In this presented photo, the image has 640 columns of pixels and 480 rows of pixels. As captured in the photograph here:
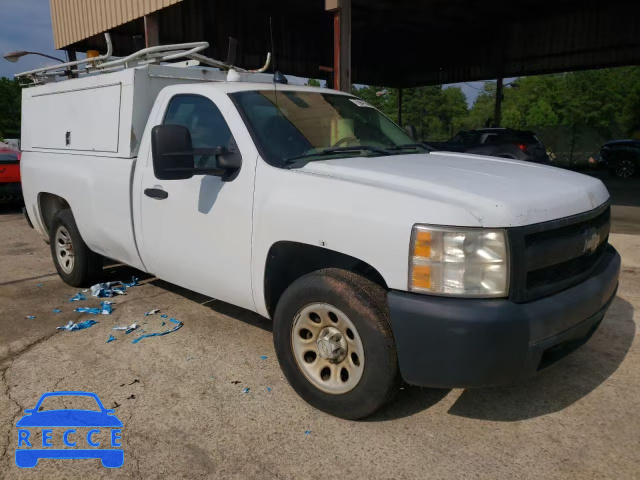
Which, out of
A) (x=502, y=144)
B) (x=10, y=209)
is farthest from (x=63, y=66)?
(x=502, y=144)

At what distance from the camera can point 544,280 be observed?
103 inches

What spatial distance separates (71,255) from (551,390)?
4.60m

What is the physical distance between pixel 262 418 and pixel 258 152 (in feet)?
5.14

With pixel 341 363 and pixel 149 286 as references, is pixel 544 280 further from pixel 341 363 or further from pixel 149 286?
pixel 149 286

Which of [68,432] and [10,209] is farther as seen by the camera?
[10,209]

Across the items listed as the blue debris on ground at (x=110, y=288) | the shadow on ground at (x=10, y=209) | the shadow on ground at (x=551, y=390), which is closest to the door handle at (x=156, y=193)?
the blue debris on ground at (x=110, y=288)

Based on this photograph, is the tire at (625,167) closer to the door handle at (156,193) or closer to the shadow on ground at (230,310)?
the shadow on ground at (230,310)

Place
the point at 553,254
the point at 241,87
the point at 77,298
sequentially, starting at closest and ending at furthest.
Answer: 1. the point at 553,254
2. the point at 241,87
3. the point at 77,298

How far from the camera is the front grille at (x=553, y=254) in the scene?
96.2 inches

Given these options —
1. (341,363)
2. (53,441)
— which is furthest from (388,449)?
(53,441)

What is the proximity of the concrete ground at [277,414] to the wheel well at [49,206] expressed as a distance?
4.79 feet

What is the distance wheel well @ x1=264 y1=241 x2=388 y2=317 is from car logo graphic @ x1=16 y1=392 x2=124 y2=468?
44.5 inches

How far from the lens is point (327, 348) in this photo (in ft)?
9.52

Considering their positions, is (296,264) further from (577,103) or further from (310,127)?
(577,103)
